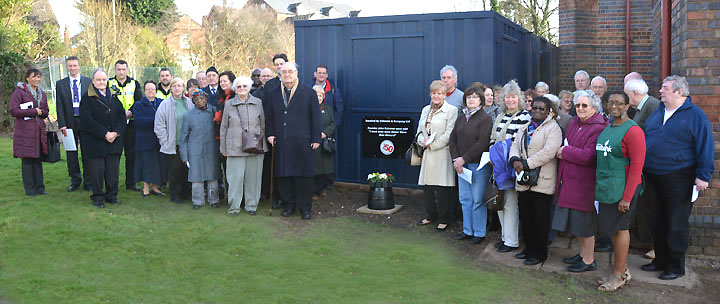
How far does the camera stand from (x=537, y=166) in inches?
229

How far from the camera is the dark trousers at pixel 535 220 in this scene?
19.6ft

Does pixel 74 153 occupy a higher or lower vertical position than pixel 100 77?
lower

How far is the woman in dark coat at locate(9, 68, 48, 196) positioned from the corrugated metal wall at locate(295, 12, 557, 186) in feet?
13.0

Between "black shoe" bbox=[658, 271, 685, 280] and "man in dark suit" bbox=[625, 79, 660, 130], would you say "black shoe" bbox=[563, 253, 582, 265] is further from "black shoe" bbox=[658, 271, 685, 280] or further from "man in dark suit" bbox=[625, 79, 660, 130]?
"man in dark suit" bbox=[625, 79, 660, 130]

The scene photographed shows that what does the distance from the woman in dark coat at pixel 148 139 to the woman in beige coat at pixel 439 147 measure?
4192 mm

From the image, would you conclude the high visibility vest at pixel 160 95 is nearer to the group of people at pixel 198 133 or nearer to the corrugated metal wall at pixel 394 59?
the group of people at pixel 198 133

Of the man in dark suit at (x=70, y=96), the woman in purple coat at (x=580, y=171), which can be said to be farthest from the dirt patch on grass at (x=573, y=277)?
the man in dark suit at (x=70, y=96)

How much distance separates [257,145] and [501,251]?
3.33m

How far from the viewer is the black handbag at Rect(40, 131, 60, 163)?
30.4 ft

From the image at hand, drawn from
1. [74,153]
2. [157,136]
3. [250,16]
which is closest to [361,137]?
[157,136]

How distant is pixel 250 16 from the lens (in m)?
37.2

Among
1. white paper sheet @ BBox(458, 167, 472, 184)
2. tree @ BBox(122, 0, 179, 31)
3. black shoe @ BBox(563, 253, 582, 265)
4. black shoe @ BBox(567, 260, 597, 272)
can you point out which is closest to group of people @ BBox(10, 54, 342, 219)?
white paper sheet @ BBox(458, 167, 472, 184)

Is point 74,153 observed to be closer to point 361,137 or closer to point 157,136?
point 157,136

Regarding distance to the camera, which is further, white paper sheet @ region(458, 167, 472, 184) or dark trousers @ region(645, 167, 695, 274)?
white paper sheet @ region(458, 167, 472, 184)
